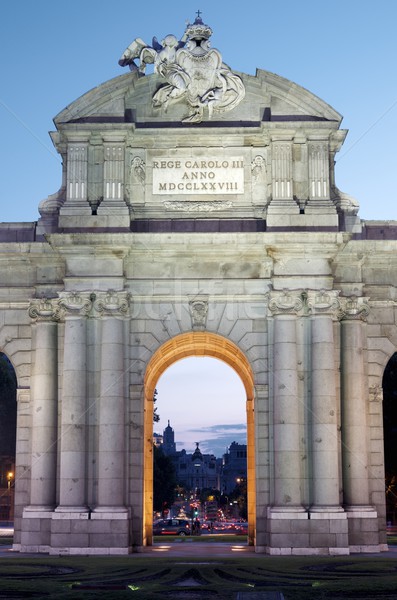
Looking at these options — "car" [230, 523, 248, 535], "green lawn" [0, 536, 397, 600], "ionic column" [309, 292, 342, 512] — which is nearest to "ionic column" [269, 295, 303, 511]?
"ionic column" [309, 292, 342, 512]

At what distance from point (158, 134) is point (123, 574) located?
1976cm

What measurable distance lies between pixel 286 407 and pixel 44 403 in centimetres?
1006

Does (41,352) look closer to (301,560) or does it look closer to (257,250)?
(257,250)

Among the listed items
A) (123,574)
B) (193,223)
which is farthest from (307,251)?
(123,574)

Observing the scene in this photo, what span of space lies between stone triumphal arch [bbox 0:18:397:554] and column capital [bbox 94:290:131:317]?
9 cm

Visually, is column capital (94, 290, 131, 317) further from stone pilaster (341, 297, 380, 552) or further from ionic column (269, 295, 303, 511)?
stone pilaster (341, 297, 380, 552)

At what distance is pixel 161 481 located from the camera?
111 metres

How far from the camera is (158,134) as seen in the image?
4112cm

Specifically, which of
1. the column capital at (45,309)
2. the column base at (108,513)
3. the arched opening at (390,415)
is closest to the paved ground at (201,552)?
the column base at (108,513)

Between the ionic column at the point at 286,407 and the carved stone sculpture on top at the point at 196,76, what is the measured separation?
908cm

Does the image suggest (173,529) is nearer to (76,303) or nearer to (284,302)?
(76,303)

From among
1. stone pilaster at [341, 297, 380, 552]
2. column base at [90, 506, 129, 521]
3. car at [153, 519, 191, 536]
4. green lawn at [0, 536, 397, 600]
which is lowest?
car at [153, 519, 191, 536]

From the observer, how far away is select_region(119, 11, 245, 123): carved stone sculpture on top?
41.2m

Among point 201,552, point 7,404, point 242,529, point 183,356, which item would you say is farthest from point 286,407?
point 242,529
